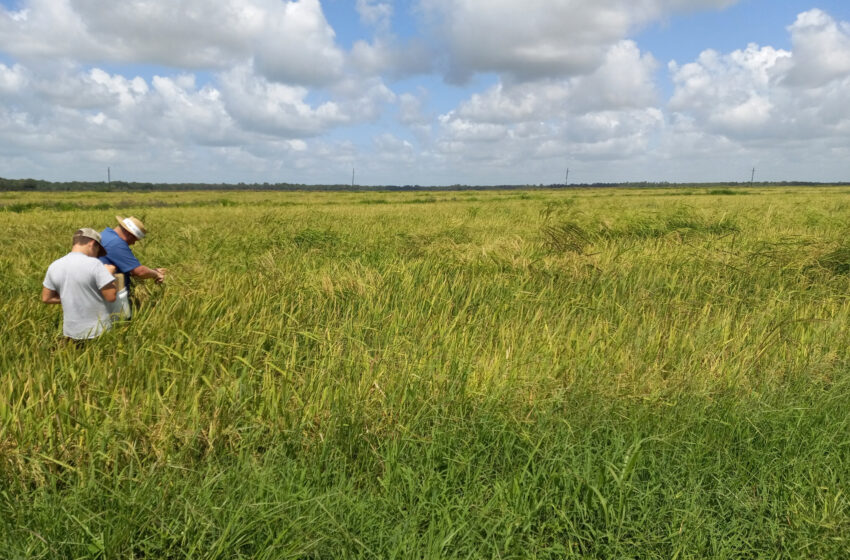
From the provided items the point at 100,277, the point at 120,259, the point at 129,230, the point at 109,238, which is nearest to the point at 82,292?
the point at 100,277

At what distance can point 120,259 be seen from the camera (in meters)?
4.32

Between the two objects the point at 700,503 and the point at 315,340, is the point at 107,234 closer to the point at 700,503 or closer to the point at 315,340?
the point at 315,340

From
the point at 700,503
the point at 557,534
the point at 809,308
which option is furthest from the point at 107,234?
the point at 809,308

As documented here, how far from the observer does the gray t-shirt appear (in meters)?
3.58

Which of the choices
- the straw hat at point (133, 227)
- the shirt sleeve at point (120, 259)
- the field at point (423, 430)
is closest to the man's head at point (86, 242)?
the shirt sleeve at point (120, 259)

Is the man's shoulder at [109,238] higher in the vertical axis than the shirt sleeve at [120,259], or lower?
higher

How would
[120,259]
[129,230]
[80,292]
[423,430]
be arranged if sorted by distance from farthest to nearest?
[129,230], [120,259], [80,292], [423,430]

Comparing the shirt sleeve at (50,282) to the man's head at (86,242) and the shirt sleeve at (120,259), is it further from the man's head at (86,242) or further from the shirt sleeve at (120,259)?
the shirt sleeve at (120,259)

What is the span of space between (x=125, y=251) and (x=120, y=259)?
0.09 meters

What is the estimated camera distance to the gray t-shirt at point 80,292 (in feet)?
11.8

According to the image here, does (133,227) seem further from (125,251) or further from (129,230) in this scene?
(125,251)

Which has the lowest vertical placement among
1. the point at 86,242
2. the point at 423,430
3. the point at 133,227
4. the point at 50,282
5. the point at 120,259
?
the point at 423,430

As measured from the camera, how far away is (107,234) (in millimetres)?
4363

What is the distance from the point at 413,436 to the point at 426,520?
18.3 inches
